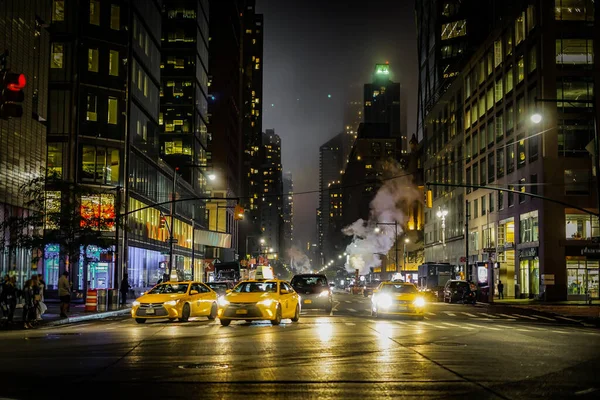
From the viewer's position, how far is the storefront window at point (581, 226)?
55375 mm

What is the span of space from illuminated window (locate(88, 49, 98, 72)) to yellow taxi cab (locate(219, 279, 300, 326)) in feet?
112

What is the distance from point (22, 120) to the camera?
37.7 meters

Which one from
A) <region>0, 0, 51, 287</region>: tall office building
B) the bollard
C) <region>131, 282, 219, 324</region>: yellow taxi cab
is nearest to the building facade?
<region>131, 282, 219, 324</region>: yellow taxi cab

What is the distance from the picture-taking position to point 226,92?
133625 millimetres

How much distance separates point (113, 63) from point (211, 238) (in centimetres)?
4153

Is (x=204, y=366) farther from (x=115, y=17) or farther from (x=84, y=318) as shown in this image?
(x=115, y=17)

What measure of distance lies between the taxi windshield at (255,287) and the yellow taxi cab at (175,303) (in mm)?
2715

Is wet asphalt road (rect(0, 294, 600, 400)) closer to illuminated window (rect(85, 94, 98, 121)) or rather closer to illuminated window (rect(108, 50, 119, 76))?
illuminated window (rect(85, 94, 98, 121))

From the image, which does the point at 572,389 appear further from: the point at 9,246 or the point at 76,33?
the point at 76,33

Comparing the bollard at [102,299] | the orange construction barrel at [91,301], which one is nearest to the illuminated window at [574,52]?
the bollard at [102,299]

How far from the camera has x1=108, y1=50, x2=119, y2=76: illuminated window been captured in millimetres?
55031

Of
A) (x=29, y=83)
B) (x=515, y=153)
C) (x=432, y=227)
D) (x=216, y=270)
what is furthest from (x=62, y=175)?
(x=432, y=227)

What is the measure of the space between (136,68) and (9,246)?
27596 mm

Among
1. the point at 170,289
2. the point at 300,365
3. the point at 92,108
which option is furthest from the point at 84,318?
the point at 92,108
